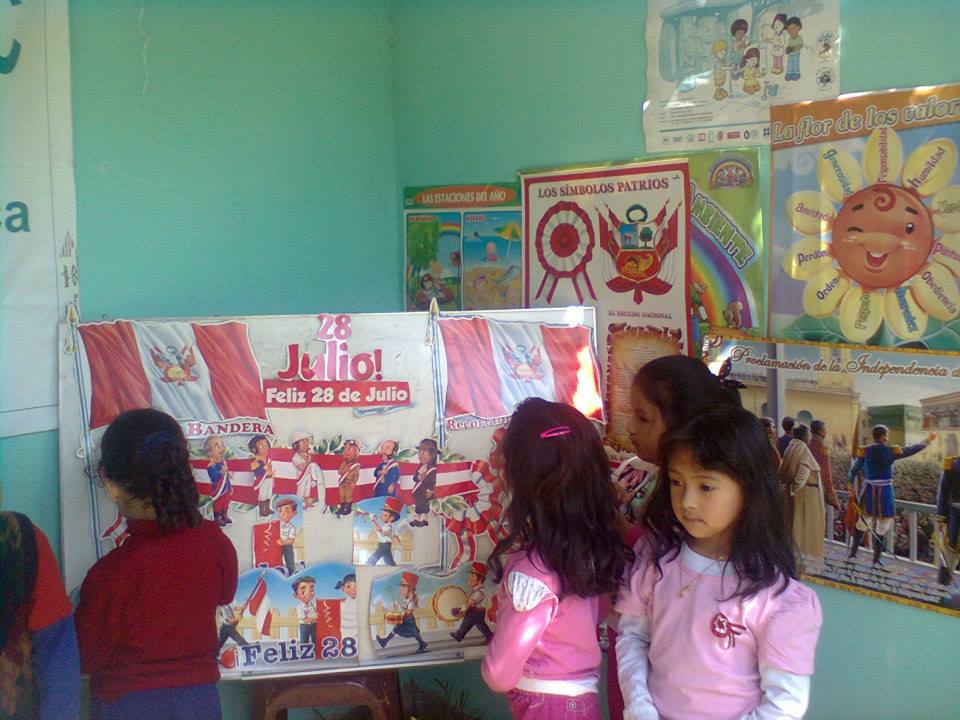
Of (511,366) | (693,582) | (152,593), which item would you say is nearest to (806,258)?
(511,366)

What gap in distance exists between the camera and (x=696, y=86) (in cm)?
227

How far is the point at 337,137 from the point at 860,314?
1.72m

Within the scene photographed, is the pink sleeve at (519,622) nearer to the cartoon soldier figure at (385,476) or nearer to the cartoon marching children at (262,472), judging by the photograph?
the cartoon soldier figure at (385,476)

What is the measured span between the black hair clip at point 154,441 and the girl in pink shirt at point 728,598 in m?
1.05

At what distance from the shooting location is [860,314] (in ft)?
6.54

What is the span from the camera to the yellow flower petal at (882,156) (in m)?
1.91

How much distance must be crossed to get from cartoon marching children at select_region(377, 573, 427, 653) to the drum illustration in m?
Answer: 0.05

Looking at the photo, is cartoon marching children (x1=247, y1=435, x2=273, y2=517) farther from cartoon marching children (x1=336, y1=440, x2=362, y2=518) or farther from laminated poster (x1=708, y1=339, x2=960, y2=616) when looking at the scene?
laminated poster (x1=708, y1=339, x2=960, y2=616)

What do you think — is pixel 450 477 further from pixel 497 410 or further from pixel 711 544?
pixel 711 544

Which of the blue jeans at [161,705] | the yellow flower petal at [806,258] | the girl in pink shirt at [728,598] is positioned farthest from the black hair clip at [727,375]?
the blue jeans at [161,705]

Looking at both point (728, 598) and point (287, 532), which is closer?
point (728, 598)

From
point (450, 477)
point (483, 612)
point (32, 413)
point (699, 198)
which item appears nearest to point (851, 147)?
point (699, 198)

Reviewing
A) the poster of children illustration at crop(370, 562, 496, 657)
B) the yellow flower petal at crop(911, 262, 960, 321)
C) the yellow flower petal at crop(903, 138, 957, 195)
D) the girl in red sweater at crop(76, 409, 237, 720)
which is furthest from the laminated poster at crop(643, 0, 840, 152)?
the girl in red sweater at crop(76, 409, 237, 720)

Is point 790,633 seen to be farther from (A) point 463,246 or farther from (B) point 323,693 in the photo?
(A) point 463,246
